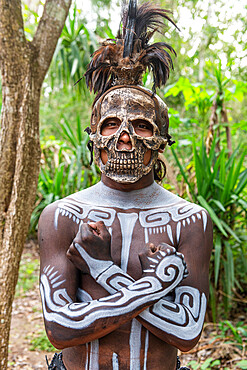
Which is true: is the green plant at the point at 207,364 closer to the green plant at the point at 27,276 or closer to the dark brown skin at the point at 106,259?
the dark brown skin at the point at 106,259

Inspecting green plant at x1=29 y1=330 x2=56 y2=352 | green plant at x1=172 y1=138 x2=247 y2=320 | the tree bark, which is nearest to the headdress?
the tree bark

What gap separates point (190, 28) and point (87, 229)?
9.28 metres

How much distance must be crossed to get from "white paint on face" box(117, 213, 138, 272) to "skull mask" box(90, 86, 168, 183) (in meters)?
0.16

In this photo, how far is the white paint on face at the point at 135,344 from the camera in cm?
151

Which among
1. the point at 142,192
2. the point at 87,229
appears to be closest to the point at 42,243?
the point at 87,229

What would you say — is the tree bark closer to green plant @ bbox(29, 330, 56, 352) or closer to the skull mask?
the skull mask

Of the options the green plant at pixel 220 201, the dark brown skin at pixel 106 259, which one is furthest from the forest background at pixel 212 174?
the dark brown skin at pixel 106 259

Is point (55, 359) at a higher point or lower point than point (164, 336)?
lower

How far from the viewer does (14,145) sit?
2795 millimetres

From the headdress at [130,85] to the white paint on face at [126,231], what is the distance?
17 centimetres

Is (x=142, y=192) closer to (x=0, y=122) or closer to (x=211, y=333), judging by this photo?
(x=0, y=122)

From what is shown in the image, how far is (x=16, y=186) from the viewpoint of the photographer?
9.10ft

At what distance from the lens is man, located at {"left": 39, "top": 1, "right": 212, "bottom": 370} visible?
4.63 ft

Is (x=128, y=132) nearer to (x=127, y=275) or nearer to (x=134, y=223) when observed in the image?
(x=134, y=223)
